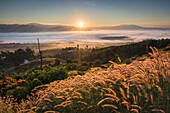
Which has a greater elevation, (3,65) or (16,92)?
(16,92)

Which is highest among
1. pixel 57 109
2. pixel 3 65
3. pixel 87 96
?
pixel 87 96

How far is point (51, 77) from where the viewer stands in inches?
483

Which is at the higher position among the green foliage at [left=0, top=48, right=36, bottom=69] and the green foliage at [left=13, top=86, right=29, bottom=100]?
the green foliage at [left=13, top=86, right=29, bottom=100]

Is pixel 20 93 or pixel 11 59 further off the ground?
pixel 20 93

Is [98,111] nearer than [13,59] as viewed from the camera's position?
Yes

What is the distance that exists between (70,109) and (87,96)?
70cm

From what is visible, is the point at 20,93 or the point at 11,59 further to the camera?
the point at 11,59

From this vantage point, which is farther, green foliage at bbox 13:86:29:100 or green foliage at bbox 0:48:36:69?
green foliage at bbox 0:48:36:69

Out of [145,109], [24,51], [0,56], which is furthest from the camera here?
[24,51]

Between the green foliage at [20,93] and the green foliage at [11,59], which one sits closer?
the green foliage at [20,93]

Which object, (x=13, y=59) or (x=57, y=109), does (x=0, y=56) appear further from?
(x=57, y=109)

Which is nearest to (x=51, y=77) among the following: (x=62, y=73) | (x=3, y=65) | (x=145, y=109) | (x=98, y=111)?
(x=62, y=73)

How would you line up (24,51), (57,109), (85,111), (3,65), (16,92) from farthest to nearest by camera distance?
(24,51) < (3,65) < (16,92) < (57,109) < (85,111)

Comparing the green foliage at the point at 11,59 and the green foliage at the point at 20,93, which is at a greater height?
the green foliage at the point at 20,93
